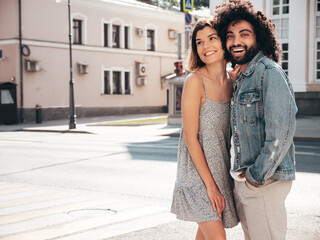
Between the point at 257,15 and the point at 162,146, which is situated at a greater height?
the point at 257,15

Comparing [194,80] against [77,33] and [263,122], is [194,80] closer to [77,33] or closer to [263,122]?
[263,122]

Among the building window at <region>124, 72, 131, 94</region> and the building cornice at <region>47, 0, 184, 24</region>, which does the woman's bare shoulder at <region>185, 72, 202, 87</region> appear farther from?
the building window at <region>124, 72, 131, 94</region>

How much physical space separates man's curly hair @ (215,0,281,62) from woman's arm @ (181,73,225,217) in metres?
0.42

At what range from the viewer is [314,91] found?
2338 centimetres

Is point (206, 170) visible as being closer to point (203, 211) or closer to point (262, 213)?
A: point (203, 211)

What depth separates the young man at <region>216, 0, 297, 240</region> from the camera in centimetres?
257

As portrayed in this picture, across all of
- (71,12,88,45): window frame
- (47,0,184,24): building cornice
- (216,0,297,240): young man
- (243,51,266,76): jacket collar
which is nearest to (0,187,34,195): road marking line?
(216,0,297,240): young man

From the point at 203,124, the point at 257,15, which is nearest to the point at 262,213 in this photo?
the point at 203,124

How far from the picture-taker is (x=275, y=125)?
8.38 ft

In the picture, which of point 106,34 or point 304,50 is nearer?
point 304,50

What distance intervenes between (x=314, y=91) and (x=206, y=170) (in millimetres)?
21606

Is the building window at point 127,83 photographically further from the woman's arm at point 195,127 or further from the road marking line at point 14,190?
the woman's arm at point 195,127

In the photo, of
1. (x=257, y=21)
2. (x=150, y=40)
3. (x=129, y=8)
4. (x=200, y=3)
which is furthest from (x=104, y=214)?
(x=200, y=3)

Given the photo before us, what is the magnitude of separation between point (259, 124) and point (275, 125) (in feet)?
0.50
